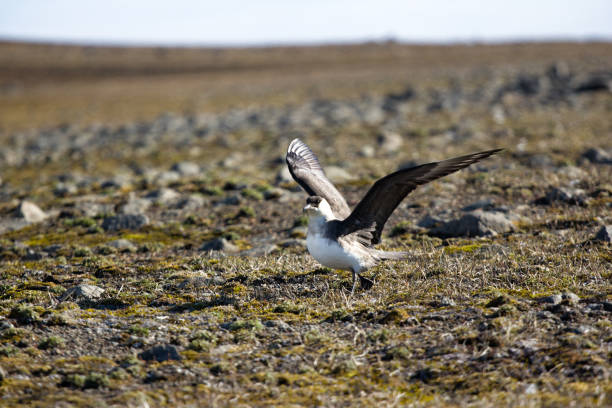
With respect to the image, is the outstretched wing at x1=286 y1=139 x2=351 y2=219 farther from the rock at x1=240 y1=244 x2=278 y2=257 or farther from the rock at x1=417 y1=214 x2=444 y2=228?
the rock at x1=417 y1=214 x2=444 y2=228

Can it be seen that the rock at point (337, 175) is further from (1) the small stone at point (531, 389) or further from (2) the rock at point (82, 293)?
(1) the small stone at point (531, 389)

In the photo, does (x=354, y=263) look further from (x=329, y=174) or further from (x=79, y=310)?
(x=329, y=174)

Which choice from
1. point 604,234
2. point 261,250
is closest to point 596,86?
point 604,234

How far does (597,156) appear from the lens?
56.2 feet

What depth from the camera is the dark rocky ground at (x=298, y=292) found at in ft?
21.3

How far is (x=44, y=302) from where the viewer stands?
9.03 m

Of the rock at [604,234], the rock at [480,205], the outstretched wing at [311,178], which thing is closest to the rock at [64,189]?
the outstretched wing at [311,178]

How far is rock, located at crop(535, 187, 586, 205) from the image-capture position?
13.0 m

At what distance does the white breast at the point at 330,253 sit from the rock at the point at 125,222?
6.34 metres

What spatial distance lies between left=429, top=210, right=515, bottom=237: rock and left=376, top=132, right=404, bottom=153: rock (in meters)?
10.4

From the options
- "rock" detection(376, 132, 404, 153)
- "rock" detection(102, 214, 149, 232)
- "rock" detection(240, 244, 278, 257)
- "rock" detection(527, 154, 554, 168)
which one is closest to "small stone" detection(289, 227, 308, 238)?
"rock" detection(240, 244, 278, 257)

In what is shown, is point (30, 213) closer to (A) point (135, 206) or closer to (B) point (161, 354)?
(A) point (135, 206)

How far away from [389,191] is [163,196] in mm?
9011

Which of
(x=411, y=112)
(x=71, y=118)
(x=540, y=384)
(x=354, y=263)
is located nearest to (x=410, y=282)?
(x=354, y=263)
